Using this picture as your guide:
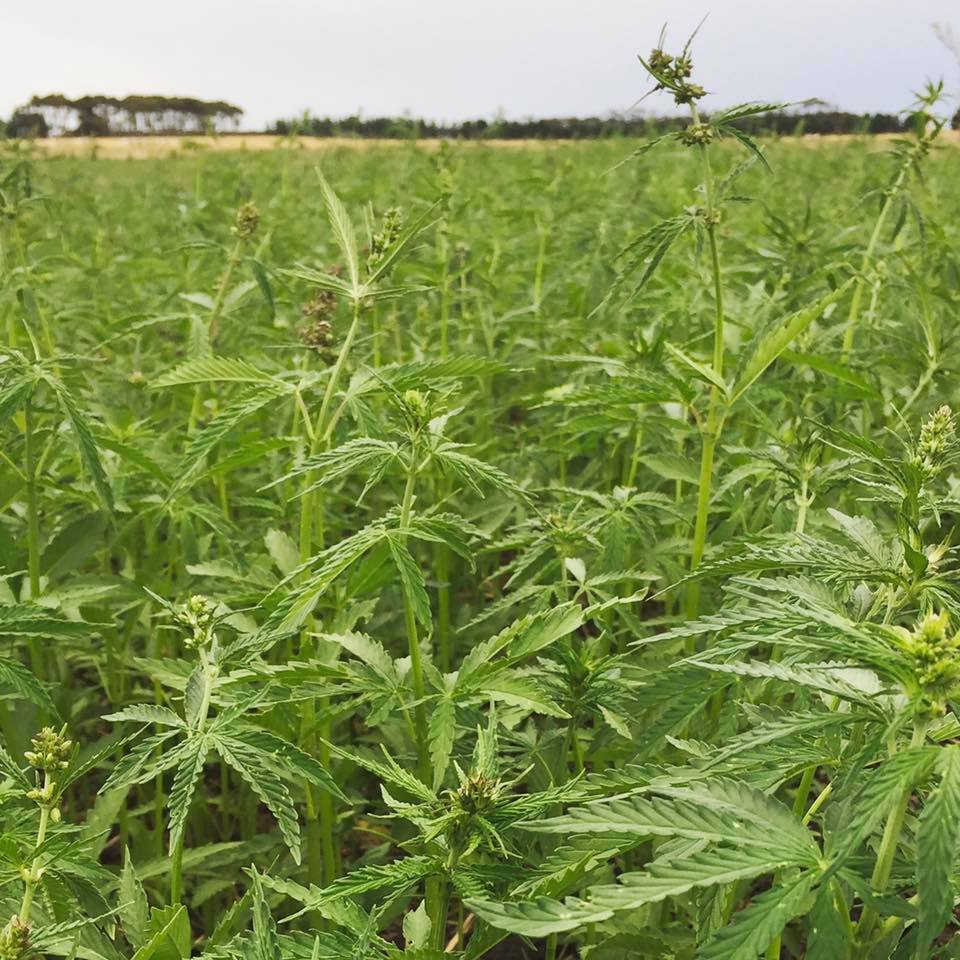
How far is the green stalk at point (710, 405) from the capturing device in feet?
6.17

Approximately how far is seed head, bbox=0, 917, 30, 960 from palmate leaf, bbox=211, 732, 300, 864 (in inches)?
12.7

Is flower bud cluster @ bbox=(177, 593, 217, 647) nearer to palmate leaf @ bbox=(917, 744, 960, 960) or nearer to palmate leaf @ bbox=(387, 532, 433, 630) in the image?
palmate leaf @ bbox=(387, 532, 433, 630)

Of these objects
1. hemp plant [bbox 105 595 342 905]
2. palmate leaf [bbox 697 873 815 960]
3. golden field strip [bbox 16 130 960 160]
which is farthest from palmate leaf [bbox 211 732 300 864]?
golden field strip [bbox 16 130 960 160]

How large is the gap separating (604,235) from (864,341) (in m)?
1.61

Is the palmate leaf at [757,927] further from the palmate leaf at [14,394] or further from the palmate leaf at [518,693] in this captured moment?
the palmate leaf at [14,394]

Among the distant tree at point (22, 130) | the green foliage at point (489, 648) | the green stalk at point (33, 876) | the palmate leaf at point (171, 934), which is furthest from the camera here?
the distant tree at point (22, 130)

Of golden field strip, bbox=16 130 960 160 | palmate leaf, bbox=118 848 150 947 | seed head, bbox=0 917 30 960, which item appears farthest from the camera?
golden field strip, bbox=16 130 960 160

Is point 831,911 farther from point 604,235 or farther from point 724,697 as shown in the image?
point 604,235

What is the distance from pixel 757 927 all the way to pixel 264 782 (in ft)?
2.46

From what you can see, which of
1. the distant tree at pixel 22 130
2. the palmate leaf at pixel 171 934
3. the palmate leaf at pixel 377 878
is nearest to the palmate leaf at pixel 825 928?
the palmate leaf at pixel 377 878

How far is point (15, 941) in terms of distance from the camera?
1.13m

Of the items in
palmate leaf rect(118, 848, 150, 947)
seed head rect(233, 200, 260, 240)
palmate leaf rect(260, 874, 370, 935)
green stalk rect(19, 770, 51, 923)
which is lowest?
palmate leaf rect(118, 848, 150, 947)

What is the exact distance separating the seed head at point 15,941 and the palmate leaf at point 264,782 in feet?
1.06

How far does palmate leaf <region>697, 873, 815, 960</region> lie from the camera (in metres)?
0.87
